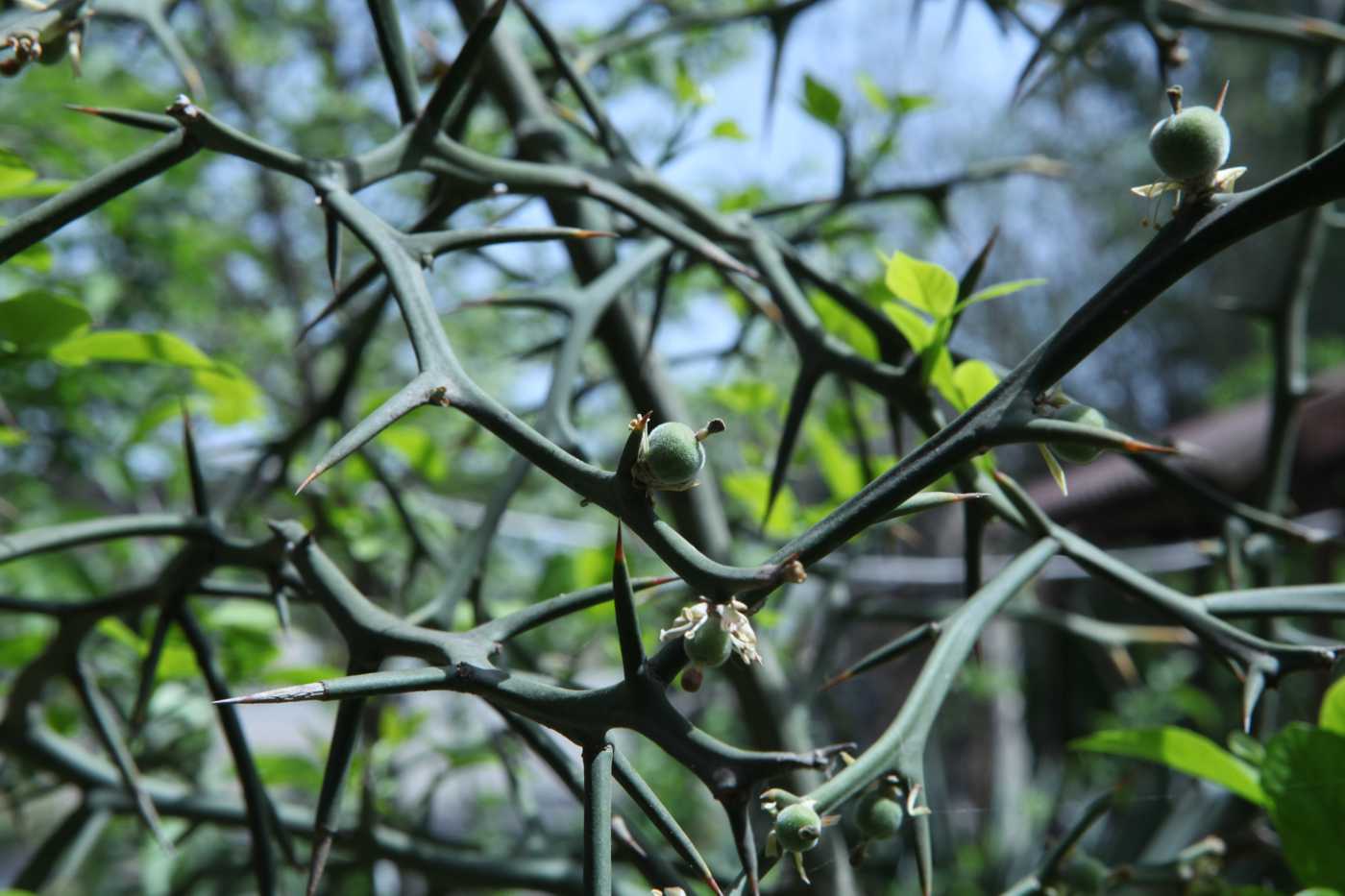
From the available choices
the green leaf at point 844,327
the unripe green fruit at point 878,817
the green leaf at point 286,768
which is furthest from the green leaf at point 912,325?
the green leaf at point 286,768

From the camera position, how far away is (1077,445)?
34 cm

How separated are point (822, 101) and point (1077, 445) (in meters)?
0.57

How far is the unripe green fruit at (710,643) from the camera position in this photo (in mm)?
301

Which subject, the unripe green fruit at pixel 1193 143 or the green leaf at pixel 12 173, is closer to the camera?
the unripe green fruit at pixel 1193 143

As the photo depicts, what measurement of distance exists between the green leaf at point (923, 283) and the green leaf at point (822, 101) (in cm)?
38

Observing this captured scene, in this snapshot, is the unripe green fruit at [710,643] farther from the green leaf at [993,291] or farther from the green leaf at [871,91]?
the green leaf at [871,91]

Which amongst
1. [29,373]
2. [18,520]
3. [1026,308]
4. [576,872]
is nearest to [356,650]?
[576,872]

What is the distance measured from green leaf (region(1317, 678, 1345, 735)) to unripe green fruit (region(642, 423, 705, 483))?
395 millimetres

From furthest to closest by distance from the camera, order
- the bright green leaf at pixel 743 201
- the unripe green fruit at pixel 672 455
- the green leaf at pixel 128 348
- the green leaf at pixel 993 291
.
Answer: the bright green leaf at pixel 743 201 → the green leaf at pixel 128 348 → the green leaf at pixel 993 291 → the unripe green fruit at pixel 672 455

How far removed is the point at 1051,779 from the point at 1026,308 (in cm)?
927

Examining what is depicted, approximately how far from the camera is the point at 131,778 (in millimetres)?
574

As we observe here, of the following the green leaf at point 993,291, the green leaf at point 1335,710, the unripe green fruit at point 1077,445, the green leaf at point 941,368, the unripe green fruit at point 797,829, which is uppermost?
the green leaf at point 993,291

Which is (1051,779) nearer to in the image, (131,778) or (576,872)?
(576,872)

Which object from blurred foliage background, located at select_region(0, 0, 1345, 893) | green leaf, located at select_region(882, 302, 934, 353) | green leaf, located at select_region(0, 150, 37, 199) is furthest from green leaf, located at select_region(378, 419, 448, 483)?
green leaf, located at select_region(882, 302, 934, 353)
